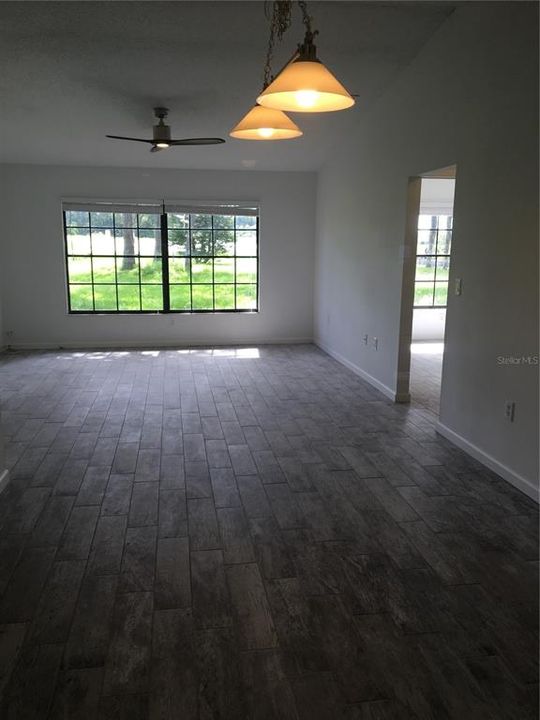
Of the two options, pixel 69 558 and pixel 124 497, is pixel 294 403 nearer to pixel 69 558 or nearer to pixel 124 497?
pixel 124 497

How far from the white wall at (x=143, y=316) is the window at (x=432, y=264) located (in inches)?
75.7

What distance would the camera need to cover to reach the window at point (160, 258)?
7.88 meters

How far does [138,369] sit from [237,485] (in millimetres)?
3530

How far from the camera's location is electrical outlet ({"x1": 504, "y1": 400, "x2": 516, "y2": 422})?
3390mm

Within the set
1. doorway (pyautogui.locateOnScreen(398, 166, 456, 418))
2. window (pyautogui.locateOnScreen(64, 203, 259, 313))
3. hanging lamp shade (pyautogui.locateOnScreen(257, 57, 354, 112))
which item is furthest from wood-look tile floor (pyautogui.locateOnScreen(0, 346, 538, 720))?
doorway (pyautogui.locateOnScreen(398, 166, 456, 418))

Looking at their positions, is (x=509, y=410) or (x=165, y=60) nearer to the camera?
(x=509, y=410)

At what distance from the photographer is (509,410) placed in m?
3.43

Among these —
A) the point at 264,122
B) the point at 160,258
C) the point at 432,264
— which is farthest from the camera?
the point at 432,264

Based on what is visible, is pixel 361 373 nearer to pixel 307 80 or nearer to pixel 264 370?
pixel 264 370

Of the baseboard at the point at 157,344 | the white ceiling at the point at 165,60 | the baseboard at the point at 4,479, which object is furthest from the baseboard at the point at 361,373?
the baseboard at the point at 4,479

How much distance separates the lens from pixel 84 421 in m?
4.62

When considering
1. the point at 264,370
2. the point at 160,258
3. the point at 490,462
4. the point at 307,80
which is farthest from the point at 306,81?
the point at 160,258

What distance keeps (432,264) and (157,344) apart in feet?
15.1

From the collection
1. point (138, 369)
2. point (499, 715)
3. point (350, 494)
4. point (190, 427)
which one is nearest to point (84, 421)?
point (190, 427)
